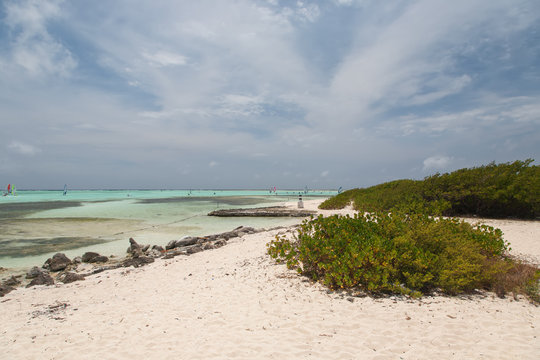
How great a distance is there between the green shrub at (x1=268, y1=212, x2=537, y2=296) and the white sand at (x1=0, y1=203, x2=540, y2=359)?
39 cm

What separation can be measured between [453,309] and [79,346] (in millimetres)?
6221

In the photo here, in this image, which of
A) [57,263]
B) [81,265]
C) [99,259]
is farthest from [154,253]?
[57,263]

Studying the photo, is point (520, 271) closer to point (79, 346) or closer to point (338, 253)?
point (338, 253)

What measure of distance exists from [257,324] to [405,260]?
11.3ft

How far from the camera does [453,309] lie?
483 cm

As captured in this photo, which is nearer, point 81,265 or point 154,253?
point 81,265

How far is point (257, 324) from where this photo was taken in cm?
464

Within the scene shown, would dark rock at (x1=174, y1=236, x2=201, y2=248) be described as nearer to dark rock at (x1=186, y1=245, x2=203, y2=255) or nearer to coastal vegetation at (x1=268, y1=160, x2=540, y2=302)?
dark rock at (x1=186, y1=245, x2=203, y2=255)

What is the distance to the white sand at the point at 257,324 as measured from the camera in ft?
12.5

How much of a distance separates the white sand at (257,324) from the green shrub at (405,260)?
0.39 metres

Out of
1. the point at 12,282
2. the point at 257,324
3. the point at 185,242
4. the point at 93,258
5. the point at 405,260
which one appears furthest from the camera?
the point at 185,242

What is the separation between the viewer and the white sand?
12.5 ft

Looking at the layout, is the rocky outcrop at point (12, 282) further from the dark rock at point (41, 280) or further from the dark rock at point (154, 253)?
the dark rock at point (154, 253)

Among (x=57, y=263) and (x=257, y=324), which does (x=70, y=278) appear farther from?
(x=257, y=324)
